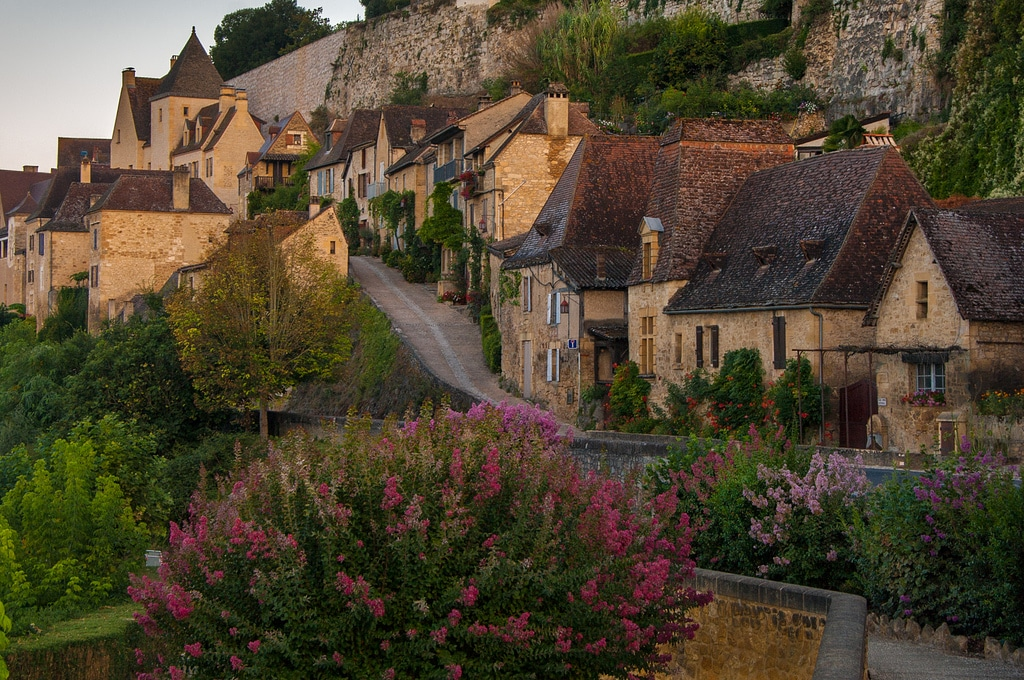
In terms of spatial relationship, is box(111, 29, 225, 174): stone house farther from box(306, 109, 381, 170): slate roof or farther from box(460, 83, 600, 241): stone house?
box(460, 83, 600, 241): stone house

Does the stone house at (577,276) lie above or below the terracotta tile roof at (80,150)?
below

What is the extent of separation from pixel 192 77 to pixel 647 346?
6200 cm

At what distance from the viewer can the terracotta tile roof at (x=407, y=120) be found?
5766 centimetres

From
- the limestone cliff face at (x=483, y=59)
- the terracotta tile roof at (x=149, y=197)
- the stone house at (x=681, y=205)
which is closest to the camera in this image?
the stone house at (x=681, y=205)

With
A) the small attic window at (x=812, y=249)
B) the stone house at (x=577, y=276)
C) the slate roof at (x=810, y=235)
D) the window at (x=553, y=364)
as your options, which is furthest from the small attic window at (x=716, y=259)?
the window at (x=553, y=364)

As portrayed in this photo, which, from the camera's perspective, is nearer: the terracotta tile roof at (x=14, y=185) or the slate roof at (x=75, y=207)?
the slate roof at (x=75, y=207)

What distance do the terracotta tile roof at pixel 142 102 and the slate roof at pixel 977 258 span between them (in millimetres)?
71365

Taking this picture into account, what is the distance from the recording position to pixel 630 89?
54.2 meters

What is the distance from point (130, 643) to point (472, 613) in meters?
8.36

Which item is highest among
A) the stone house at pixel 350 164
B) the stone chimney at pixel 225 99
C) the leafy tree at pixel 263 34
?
the leafy tree at pixel 263 34

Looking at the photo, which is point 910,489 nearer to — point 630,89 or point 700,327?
point 700,327

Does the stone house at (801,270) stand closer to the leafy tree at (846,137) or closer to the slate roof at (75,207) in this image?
the leafy tree at (846,137)

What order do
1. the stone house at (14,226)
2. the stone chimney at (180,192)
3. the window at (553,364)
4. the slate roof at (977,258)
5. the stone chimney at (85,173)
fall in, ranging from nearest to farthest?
the slate roof at (977,258)
the window at (553,364)
the stone chimney at (180,192)
the stone chimney at (85,173)
the stone house at (14,226)

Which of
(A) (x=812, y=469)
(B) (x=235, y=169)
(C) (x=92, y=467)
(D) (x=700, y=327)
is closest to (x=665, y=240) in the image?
(D) (x=700, y=327)
